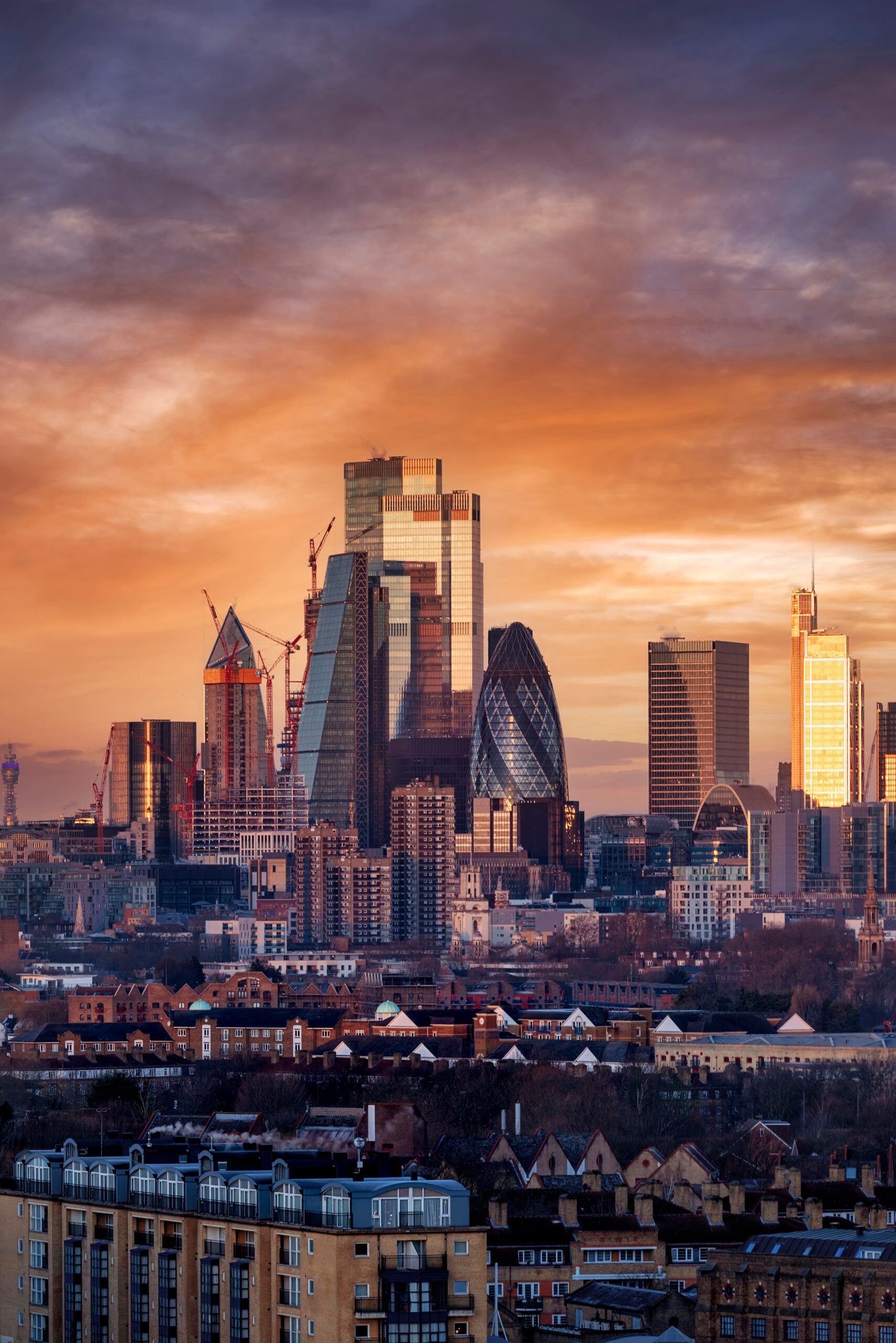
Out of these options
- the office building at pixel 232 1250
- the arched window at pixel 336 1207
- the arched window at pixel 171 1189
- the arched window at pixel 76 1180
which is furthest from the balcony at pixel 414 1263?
the arched window at pixel 76 1180

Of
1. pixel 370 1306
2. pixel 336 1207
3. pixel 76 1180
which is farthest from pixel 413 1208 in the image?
pixel 76 1180

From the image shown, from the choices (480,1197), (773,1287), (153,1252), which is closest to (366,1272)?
(153,1252)

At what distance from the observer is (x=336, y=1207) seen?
152 feet

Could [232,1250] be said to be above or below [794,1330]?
above

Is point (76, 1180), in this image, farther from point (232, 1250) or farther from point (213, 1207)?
point (232, 1250)

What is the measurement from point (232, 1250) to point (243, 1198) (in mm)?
792

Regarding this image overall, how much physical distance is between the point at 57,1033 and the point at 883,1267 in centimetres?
7797

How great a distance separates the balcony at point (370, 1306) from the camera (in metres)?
45.7

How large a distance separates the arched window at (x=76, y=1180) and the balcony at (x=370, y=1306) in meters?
7.66

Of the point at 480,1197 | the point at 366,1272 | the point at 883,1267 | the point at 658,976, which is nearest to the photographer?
the point at 366,1272

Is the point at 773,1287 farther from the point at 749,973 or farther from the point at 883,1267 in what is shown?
the point at 749,973

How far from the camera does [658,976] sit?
18838 centimetres

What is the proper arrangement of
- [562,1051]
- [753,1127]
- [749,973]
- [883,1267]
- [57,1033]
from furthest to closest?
[749,973] → [57,1033] → [562,1051] → [753,1127] → [883,1267]

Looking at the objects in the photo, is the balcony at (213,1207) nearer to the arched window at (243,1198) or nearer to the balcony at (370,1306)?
the arched window at (243,1198)
